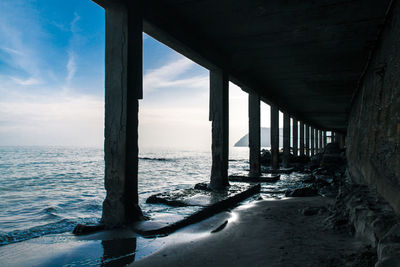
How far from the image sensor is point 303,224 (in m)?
3.39

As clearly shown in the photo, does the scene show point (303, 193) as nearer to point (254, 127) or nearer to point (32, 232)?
point (254, 127)

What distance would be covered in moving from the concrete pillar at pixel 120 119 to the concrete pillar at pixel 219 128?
9.18 ft


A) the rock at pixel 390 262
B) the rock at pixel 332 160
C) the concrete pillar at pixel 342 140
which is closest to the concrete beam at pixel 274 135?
the rock at pixel 332 160

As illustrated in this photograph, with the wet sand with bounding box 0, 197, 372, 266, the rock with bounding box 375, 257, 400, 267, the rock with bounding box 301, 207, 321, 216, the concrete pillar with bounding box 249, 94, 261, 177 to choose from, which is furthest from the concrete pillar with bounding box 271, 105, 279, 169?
the rock with bounding box 375, 257, 400, 267

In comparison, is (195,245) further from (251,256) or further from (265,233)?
(265,233)

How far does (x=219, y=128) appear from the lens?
6.07m

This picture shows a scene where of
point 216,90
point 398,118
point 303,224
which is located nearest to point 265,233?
point 303,224

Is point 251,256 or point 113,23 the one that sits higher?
point 113,23

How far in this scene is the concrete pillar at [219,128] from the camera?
6.00 metres

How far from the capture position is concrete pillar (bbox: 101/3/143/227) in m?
3.32

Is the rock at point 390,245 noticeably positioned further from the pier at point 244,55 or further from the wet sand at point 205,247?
the pier at point 244,55

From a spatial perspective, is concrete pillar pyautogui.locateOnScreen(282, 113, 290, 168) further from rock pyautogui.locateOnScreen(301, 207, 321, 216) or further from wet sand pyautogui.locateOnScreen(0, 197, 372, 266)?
wet sand pyautogui.locateOnScreen(0, 197, 372, 266)

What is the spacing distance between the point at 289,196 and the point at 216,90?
277 centimetres

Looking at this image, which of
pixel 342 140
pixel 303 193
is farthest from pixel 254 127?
pixel 342 140
